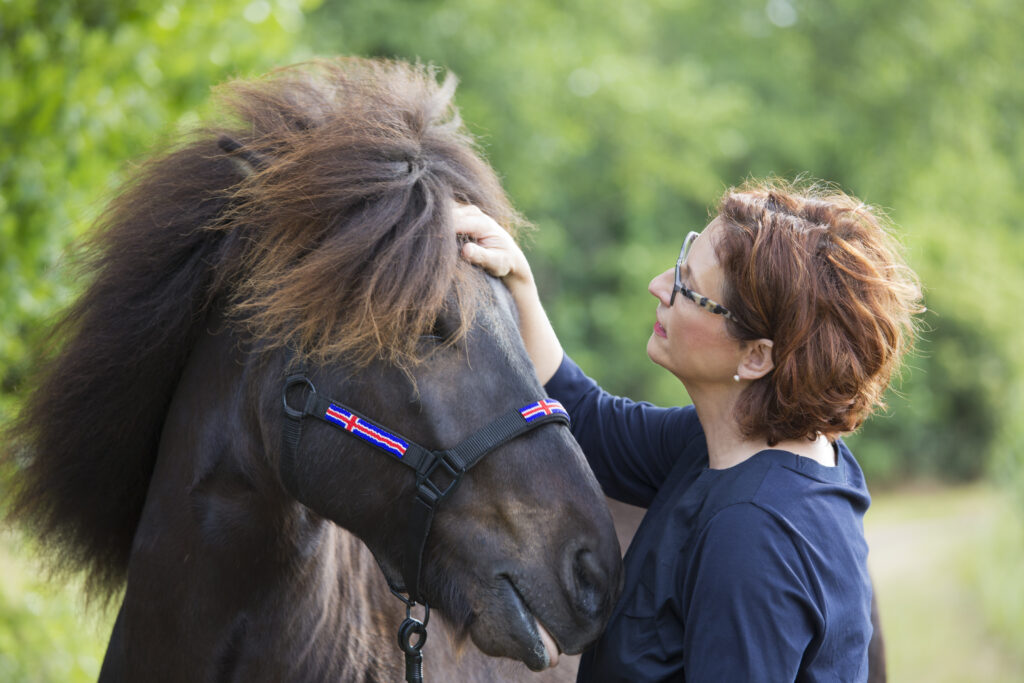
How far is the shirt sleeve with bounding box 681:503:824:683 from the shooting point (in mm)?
1463

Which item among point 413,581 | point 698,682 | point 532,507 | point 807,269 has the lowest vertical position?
point 413,581

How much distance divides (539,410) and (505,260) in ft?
1.13

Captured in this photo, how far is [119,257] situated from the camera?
197 centimetres

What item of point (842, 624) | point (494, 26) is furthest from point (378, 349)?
point (494, 26)

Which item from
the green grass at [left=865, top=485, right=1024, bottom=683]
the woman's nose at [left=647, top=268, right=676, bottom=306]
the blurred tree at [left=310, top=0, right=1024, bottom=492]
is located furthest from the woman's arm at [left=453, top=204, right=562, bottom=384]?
the blurred tree at [left=310, top=0, right=1024, bottom=492]

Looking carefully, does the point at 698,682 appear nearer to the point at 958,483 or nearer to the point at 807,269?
the point at 807,269

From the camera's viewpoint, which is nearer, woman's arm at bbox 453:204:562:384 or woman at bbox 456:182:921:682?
woman at bbox 456:182:921:682

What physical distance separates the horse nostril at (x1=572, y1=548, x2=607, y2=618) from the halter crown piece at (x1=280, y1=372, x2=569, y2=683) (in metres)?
0.26

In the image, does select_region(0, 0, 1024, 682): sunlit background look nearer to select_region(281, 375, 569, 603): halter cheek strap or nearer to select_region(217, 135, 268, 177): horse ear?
select_region(217, 135, 268, 177): horse ear

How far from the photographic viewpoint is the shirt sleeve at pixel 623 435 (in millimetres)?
2217

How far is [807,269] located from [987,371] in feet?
54.9

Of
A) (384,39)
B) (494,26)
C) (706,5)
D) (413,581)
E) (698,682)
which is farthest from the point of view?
(706,5)

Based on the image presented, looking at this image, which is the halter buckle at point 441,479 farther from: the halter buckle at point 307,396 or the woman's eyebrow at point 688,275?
the woman's eyebrow at point 688,275

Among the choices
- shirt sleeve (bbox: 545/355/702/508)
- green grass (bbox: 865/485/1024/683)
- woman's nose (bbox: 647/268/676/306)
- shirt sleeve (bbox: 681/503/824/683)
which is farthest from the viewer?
green grass (bbox: 865/485/1024/683)
